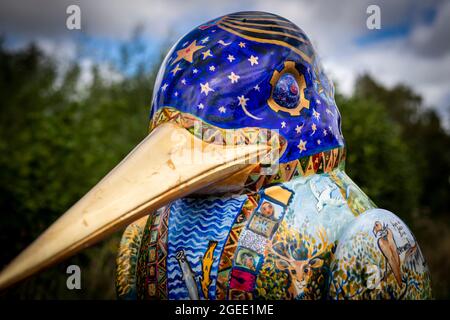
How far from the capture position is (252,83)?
5.42 feet

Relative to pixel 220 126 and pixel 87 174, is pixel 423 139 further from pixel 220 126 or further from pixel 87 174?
pixel 220 126

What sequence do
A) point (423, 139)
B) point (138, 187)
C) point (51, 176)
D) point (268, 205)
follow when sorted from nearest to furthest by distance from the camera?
1. point (138, 187)
2. point (268, 205)
3. point (51, 176)
4. point (423, 139)

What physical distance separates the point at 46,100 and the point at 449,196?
1108 centimetres

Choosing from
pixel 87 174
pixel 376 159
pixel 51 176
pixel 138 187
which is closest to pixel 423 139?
pixel 376 159

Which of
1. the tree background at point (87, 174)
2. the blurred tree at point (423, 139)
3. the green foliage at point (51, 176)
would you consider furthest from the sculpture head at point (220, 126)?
the blurred tree at point (423, 139)

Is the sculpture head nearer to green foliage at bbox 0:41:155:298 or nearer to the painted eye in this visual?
the painted eye

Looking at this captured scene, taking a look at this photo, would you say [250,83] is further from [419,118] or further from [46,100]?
[419,118]

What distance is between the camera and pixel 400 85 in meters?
19.2

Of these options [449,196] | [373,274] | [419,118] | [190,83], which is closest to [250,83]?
[190,83]

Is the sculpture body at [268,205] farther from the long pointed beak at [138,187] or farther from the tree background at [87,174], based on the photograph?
the tree background at [87,174]

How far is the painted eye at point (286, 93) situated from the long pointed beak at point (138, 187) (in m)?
0.20

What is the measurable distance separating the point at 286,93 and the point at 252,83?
138 millimetres

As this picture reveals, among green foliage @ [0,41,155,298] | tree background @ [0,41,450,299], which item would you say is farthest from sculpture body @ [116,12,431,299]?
green foliage @ [0,41,155,298]

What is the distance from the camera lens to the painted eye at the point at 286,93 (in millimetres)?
1683
